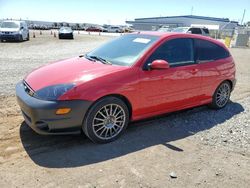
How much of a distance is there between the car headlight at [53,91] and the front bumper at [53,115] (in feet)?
0.23

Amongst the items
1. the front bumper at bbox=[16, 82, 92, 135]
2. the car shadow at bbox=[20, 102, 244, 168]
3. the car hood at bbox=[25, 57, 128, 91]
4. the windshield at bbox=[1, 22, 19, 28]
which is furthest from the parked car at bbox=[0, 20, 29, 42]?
the front bumper at bbox=[16, 82, 92, 135]

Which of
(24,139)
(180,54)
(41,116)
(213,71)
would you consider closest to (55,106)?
(41,116)

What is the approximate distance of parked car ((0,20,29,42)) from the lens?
21.3 m

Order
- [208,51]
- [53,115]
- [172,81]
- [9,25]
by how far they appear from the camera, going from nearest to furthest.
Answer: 1. [53,115]
2. [172,81]
3. [208,51]
4. [9,25]

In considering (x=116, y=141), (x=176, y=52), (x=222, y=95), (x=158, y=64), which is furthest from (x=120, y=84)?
(x=222, y=95)

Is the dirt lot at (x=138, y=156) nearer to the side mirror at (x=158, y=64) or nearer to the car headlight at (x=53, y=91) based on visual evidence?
the car headlight at (x=53, y=91)

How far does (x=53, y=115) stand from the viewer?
12.4 ft

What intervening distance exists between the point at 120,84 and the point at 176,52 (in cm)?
148

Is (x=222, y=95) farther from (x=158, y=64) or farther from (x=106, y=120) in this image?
(x=106, y=120)

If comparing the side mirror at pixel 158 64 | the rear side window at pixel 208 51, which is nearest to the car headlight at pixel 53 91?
the side mirror at pixel 158 64

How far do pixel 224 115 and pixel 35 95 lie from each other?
387 cm

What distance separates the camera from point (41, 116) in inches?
149

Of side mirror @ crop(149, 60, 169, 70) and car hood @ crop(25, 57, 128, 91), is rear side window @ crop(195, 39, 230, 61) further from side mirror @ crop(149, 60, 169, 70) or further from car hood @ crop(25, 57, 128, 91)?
car hood @ crop(25, 57, 128, 91)

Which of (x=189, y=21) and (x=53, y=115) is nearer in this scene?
(x=53, y=115)
